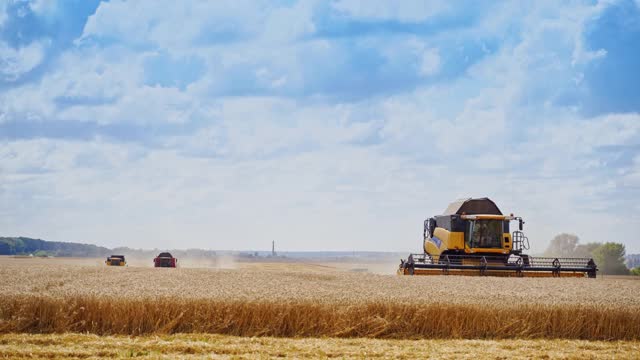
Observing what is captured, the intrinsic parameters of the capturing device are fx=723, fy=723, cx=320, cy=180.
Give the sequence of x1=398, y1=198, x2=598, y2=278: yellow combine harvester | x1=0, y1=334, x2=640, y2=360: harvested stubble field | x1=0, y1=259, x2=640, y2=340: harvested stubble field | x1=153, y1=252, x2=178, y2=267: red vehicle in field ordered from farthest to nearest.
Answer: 1. x1=153, y1=252, x2=178, y2=267: red vehicle in field
2. x1=398, y1=198, x2=598, y2=278: yellow combine harvester
3. x1=0, y1=259, x2=640, y2=340: harvested stubble field
4. x1=0, y1=334, x2=640, y2=360: harvested stubble field

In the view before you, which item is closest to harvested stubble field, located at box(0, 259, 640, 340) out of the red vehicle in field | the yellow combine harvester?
the yellow combine harvester

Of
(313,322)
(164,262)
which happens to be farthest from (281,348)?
(164,262)

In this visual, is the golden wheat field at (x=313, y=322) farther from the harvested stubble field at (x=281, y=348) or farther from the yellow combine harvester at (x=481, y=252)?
the yellow combine harvester at (x=481, y=252)

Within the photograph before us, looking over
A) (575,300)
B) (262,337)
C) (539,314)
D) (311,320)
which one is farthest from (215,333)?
(575,300)

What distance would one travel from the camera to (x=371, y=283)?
20.9 m

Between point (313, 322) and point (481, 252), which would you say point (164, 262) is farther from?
point (313, 322)

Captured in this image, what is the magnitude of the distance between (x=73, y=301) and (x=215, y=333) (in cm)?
307

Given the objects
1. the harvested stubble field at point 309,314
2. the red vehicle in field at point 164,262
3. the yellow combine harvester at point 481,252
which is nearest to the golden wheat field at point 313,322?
the harvested stubble field at point 309,314

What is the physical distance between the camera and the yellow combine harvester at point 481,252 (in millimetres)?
26297

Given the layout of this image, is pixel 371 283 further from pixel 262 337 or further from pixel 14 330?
pixel 14 330

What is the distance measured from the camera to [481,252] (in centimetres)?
2895

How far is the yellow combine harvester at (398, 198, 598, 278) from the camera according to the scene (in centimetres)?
2630

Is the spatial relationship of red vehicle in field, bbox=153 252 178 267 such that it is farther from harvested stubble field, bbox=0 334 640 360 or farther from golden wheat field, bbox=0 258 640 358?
harvested stubble field, bbox=0 334 640 360

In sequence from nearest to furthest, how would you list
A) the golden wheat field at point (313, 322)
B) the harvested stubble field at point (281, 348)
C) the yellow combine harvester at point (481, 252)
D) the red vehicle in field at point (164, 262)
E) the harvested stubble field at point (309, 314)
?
the harvested stubble field at point (281, 348) < the golden wheat field at point (313, 322) < the harvested stubble field at point (309, 314) < the yellow combine harvester at point (481, 252) < the red vehicle in field at point (164, 262)
